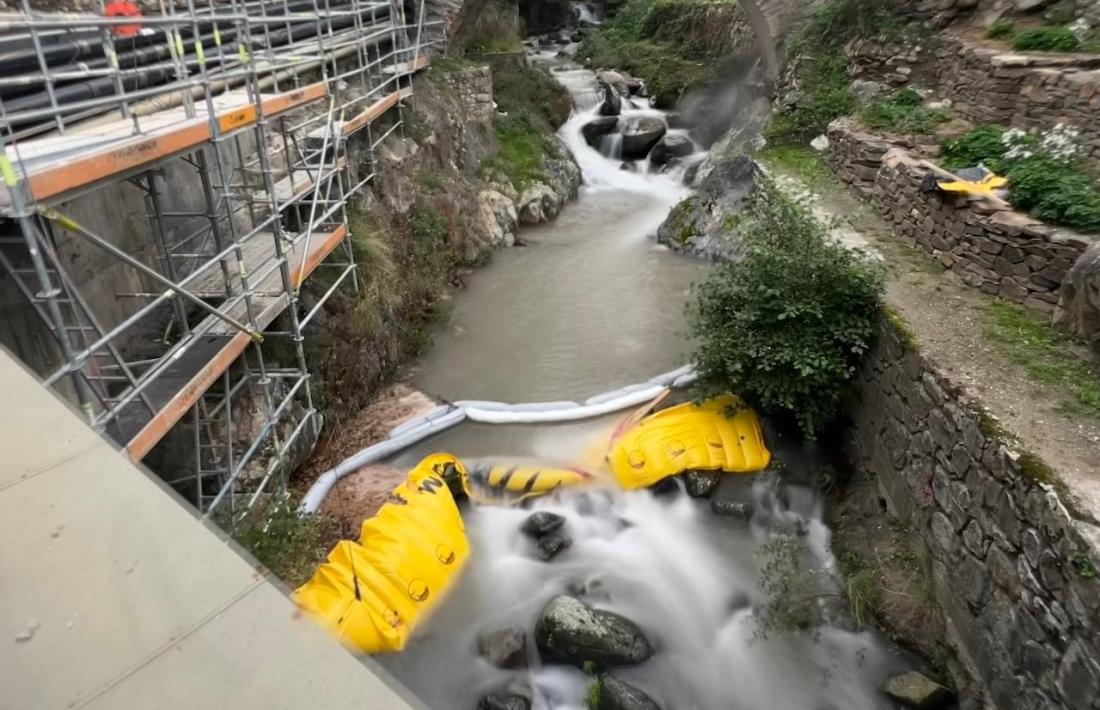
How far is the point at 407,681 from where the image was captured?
17.3 ft

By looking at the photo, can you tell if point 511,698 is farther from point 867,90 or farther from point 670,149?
point 670,149

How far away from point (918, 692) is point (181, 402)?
5.54m

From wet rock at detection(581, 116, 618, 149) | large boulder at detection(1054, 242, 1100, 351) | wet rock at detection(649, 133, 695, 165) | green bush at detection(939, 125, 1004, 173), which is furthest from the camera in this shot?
wet rock at detection(581, 116, 618, 149)

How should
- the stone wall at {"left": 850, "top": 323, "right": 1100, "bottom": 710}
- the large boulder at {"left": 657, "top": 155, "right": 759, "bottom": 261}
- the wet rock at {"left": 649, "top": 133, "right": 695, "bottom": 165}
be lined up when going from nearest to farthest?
1. the stone wall at {"left": 850, "top": 323, "right": 1100, "bottom": 710}
2. the large boulder at {"left": 657, "top": 155, "right": 759, "bottom": 261}
3. the wet rock at {"left": 649, "top": 133, "right": 695, "bottom": 165}

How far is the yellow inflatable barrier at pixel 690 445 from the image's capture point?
712cm

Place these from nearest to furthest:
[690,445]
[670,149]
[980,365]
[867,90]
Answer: [980,365] → [690,445] → [867,90] → [670,149]

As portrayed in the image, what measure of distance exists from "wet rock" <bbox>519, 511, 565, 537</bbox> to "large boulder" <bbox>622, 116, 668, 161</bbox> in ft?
43.1

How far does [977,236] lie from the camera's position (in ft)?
23.5

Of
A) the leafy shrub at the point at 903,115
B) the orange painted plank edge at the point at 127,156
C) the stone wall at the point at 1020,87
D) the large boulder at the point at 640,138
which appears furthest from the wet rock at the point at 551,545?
the large boulder at the point at 640,138

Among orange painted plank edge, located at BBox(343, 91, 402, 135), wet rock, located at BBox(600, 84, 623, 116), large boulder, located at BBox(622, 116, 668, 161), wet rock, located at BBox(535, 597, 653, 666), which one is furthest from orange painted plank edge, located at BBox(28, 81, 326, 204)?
wet rock, located at BBox(600, 84, 623, 116)

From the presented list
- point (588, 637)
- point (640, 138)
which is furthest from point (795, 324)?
point (640, 138)

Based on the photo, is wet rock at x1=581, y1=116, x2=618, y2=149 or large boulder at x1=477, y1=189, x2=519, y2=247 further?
wet rock at x1=581, y1=116, x2=618, y2=149

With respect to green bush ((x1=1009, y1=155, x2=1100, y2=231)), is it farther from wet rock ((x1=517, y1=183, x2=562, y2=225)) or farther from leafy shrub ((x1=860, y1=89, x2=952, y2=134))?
wet rock ((x1=517, y1=183, x2=562, y2=225))

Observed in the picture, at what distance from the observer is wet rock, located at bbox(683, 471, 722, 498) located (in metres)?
7.04
